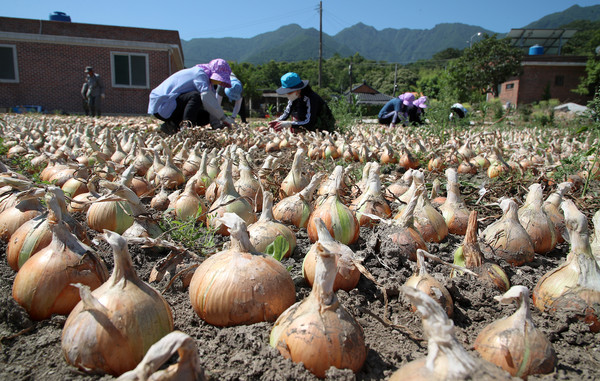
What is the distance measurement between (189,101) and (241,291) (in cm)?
614

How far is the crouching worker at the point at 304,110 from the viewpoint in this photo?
7.66 m

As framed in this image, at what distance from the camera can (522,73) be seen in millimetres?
35719

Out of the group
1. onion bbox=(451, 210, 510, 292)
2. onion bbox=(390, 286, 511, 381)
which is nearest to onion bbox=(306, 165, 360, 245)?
onion bbox=(451, 210, 510, 292)

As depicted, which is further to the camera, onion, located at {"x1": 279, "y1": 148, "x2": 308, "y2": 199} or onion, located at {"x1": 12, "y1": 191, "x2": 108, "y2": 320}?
onion, located at {"x1": 279, "y1": 148, "x2": 308, "y2": 199}

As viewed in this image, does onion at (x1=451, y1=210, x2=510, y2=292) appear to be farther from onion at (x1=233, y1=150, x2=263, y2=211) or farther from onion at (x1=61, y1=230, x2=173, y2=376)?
onion at (x1=233, y1=150, x2=263, y2=211)

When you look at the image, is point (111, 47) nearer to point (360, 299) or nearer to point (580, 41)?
point (360, 299)

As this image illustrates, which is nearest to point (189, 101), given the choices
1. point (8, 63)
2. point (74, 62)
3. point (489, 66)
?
point (74, 62)

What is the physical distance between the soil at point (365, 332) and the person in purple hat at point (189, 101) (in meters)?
5.34

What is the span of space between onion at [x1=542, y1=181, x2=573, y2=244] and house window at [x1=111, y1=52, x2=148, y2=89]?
20714mm

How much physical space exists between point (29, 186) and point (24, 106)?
2114cm

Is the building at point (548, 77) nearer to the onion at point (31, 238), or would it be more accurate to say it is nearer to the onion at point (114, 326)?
the onion at point (31, 238)

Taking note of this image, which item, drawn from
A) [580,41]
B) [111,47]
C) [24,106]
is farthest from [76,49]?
[580,41]

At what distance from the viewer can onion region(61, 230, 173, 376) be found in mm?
1099

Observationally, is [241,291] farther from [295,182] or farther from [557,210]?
[557,210]
